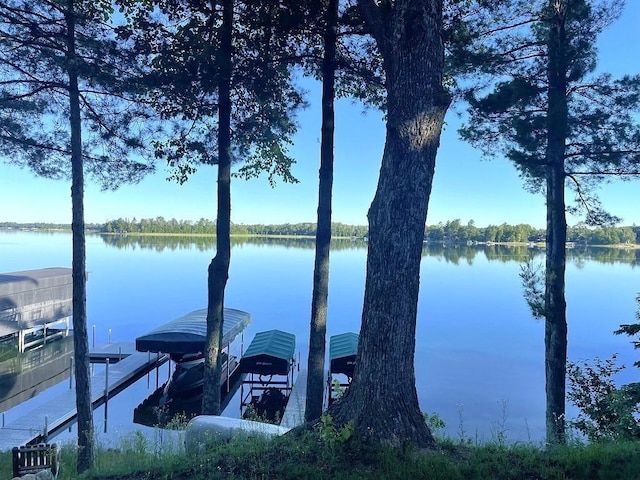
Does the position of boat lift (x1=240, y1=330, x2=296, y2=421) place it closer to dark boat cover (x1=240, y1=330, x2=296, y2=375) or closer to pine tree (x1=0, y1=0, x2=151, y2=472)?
dark boat cover (x1=240, y1=330, x2=296, y2=375)

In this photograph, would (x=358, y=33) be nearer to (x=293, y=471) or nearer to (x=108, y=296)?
(x=293, y=471)

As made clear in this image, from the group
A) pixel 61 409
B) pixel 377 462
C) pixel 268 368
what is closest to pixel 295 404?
pixel 268 368

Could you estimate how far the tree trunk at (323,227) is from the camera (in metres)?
8.90

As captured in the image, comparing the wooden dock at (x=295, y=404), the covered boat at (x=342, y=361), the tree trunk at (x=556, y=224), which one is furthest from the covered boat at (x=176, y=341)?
the tree trunk at (x=556, y=224)

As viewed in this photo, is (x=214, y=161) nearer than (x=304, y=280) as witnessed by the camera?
Yes

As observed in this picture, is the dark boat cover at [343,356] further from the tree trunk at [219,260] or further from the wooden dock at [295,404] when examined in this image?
the tree trunk at [219,260]

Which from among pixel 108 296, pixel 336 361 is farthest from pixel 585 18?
pixel 108 296

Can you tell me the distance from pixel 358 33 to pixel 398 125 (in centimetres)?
540

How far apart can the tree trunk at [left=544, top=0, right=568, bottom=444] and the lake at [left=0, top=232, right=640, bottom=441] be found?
28.8 inches

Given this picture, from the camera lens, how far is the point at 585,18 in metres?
8.51

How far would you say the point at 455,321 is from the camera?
3119 cm

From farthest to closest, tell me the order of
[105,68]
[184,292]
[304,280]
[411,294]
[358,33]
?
[304,280] → [184,292] → [358,33] → [105,68] → [411,294]

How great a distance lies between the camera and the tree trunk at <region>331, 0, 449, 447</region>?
441cm

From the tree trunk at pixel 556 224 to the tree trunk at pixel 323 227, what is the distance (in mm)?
4089
